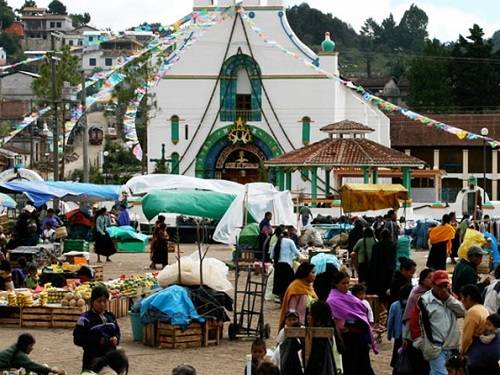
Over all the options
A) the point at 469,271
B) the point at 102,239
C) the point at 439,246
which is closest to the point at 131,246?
the point at 102,239

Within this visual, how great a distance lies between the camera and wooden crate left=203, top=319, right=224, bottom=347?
63.7ft

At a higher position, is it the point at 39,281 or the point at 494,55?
the point at 494,55

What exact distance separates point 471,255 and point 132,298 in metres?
7.46

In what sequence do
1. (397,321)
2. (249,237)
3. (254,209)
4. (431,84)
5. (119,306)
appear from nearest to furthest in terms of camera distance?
(397,321)
(119,306)
(249,237)
(254,209)
(431,84)

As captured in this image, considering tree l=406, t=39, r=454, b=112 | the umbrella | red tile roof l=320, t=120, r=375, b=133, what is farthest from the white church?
tree l=406, t=39, r=454, b=112

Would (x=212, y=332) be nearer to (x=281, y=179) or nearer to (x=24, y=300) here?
(x=24, y=300)

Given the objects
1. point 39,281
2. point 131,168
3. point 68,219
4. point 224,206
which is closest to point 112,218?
point 68,219

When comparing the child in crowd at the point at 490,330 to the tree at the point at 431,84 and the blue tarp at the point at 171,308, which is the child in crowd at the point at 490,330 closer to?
the blue tarp at the point at 171,308

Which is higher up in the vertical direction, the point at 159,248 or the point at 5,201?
the point at 5,201

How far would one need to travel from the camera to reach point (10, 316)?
21.3 metres

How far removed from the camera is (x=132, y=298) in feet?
74.2

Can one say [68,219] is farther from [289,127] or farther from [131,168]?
[131,168]

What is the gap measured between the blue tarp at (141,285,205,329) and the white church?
42288 mm

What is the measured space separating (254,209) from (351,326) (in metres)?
18.4
